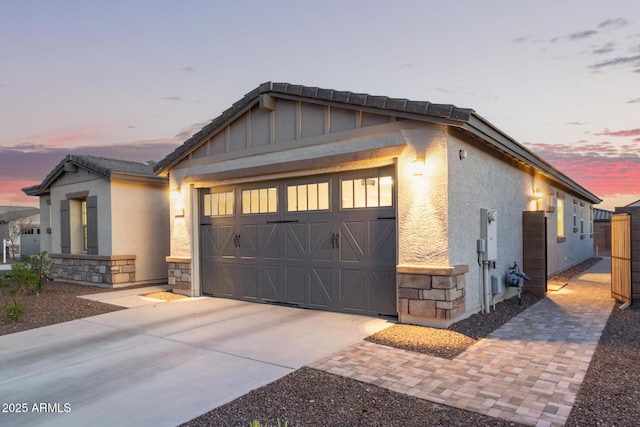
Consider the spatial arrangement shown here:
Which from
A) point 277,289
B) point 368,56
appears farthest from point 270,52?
point 277,289

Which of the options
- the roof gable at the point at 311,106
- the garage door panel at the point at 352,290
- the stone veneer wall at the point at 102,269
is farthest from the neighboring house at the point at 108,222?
the garage door panel at the point at 352,290

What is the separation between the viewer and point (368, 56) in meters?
10.4

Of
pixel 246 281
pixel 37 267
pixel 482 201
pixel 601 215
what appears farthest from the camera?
pixel 601 215

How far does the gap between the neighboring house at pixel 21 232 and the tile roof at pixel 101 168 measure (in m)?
14.5

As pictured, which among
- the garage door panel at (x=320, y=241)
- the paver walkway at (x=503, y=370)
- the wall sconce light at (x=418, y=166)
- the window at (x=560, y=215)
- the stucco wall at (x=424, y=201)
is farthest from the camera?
the window at (x=560, y=215)

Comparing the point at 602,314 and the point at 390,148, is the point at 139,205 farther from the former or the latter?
the point at 602,314

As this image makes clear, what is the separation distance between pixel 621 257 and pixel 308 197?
6769 millimetres

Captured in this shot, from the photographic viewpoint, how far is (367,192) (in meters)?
6.79

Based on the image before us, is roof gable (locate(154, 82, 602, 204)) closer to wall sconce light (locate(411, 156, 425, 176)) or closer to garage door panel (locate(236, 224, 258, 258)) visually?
wall sconce light (locate(411, 156, 425, 176))

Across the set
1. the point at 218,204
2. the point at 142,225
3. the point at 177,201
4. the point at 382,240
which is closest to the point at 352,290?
the point at 382,240

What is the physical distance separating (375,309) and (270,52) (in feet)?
25.9

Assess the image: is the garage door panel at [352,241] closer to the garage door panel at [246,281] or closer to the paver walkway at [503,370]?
the paver walkway at [503,370]

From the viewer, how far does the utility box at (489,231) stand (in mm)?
6988

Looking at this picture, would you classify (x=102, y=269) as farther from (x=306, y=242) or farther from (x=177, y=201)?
(x=306, y=242)
